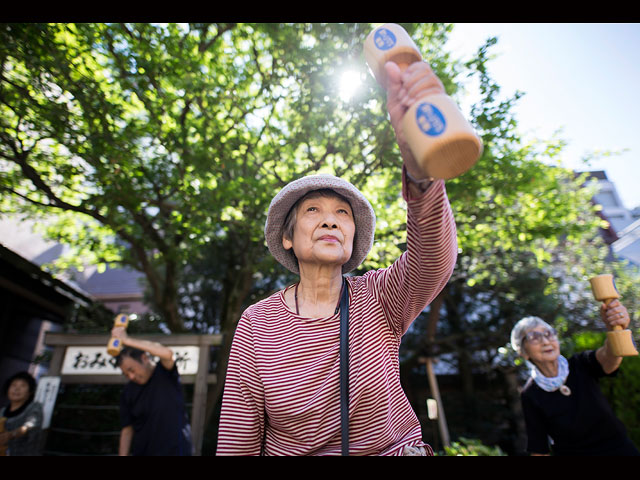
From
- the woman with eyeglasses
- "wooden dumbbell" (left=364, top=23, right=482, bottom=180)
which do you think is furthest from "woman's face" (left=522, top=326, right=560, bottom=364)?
"wooden dumbbell" (left=364, top=23, right=482, bottom=180)

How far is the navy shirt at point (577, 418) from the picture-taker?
2623 mm

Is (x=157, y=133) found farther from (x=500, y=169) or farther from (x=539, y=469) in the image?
(x=539, y=469)

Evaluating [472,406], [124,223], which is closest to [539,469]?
[124,223]

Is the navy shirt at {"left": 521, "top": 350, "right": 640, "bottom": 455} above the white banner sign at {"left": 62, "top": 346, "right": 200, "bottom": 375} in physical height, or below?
below

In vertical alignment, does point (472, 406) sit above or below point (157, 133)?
below

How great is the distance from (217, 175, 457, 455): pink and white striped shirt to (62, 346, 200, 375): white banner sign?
5.33 metres

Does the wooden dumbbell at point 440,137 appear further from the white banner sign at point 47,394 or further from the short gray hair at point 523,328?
the white banner sign at point 47,394

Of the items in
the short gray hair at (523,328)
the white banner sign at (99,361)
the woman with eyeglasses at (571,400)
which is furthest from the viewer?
the white banner sign at (99,361)

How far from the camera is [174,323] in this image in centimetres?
788

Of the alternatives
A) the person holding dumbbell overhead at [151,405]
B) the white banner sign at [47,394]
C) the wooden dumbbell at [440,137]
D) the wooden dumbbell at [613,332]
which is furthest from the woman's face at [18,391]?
the wooden dumbbell at [613,332]

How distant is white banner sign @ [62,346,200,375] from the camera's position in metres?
6.29

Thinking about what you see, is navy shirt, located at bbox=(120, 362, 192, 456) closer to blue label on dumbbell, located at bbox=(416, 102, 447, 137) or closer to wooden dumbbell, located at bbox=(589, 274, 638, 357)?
wooden dumbbell, located at bbox=(589, 274, 638, 357)

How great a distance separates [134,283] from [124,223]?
982 centimetres

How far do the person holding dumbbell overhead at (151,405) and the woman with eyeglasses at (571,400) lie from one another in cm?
319
